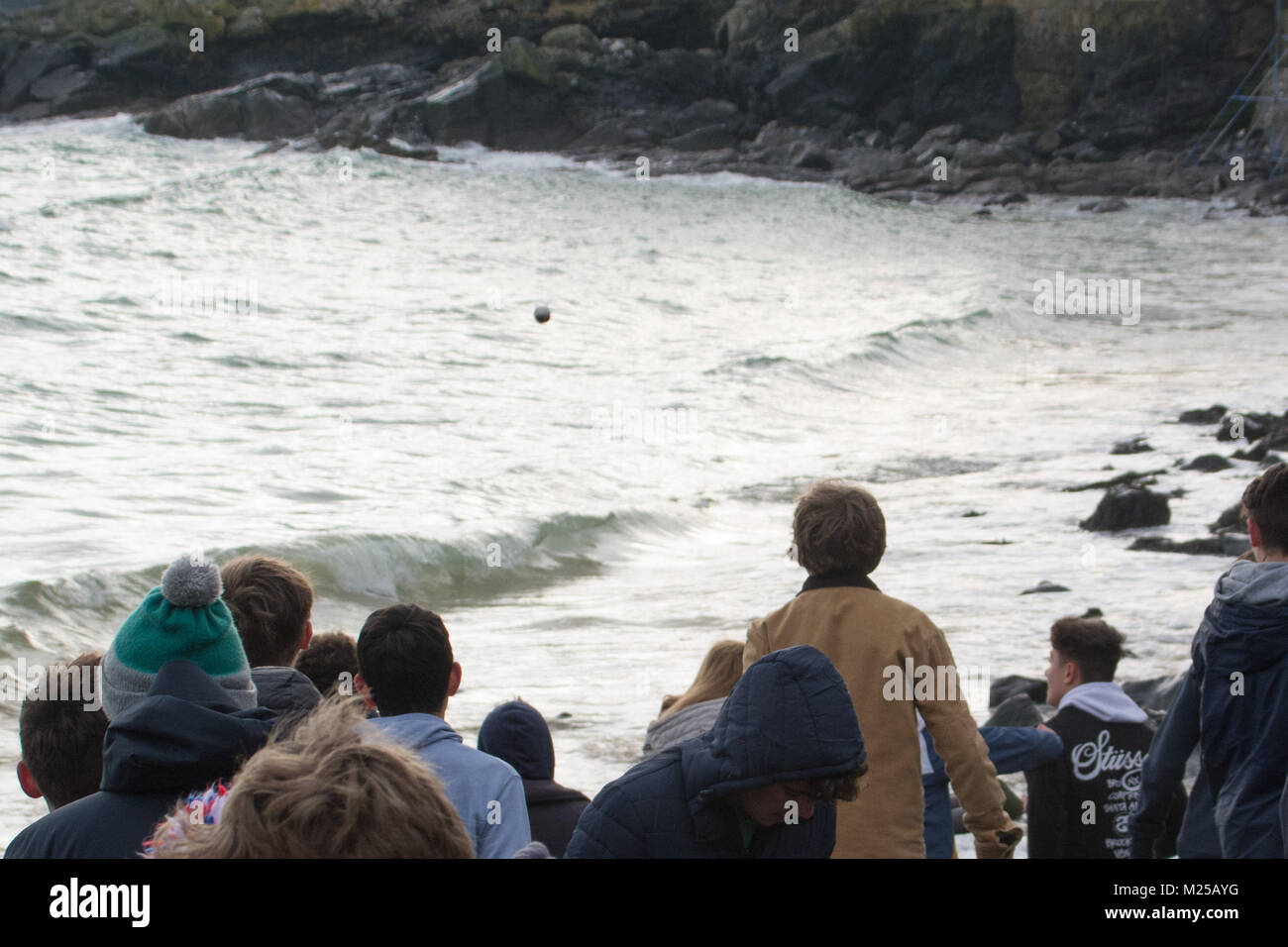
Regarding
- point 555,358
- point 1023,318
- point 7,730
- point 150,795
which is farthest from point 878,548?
point 1023,318

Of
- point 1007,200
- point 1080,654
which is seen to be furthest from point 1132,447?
point 1007,200

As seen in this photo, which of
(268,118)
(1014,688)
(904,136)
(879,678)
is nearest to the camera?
(879,678)

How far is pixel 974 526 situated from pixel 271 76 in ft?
240

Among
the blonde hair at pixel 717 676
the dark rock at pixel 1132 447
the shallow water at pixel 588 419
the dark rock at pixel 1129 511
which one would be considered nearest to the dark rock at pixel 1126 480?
the shallow water at pixel 588 419

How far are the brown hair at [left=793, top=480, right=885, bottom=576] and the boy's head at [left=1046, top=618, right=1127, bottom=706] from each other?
1241mm

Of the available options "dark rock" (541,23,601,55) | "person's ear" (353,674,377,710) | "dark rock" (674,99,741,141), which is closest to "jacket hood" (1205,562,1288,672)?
"person's ear" (353,674,377,710)

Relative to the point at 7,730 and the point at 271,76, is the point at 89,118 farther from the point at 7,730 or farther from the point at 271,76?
the point at 7,730

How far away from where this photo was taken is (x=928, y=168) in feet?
216

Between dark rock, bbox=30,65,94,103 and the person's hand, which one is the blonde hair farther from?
dark rock, bbox=30,65,94,103

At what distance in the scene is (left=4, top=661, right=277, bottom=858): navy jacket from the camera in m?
2.37

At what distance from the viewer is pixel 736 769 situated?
242 centimetres

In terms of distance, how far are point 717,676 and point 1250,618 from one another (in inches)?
52.7

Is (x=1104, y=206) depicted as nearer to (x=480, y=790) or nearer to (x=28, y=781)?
(x=480, y=790)

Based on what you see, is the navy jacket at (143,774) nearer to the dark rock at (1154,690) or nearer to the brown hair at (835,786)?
the brown hair at (835,786)
